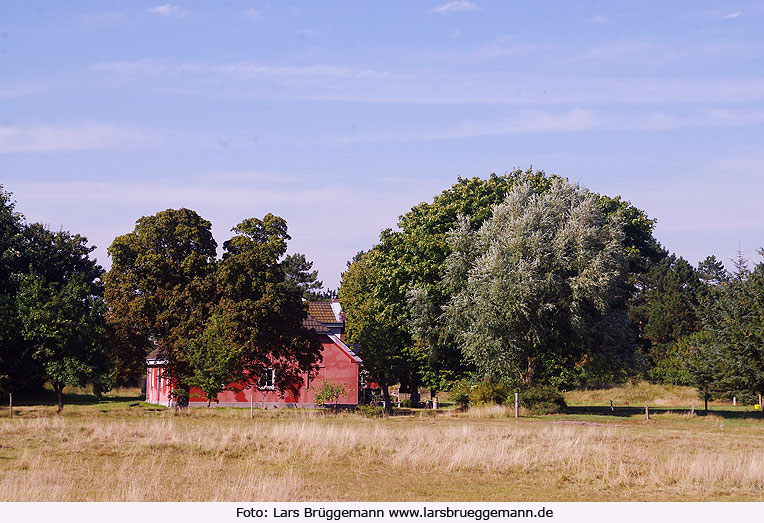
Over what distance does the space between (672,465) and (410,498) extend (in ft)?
23.7

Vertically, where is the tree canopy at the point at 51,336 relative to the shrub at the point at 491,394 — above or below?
above

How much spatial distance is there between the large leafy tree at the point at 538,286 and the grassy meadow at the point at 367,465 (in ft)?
44.4

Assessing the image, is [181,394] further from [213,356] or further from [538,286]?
[538,286]

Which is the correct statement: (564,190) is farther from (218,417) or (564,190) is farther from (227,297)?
(218,417)

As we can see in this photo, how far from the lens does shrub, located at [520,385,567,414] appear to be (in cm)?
4428

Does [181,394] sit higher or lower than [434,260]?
lower

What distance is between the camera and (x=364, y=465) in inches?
802

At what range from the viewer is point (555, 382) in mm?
48281

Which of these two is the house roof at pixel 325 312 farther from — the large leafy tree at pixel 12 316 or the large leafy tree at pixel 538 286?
the large leafy tree at pixel 538 286

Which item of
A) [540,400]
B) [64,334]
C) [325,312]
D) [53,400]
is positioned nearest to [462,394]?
[540,400]

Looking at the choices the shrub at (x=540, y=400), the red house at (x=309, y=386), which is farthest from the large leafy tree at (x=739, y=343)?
the red house at (x=309, y=386)

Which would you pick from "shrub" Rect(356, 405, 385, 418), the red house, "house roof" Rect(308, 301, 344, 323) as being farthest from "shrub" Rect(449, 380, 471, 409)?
"house roof" Rect(308, 301, 344, 323)

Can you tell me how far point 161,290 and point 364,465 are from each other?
27.5m

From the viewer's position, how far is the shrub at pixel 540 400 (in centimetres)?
4428
